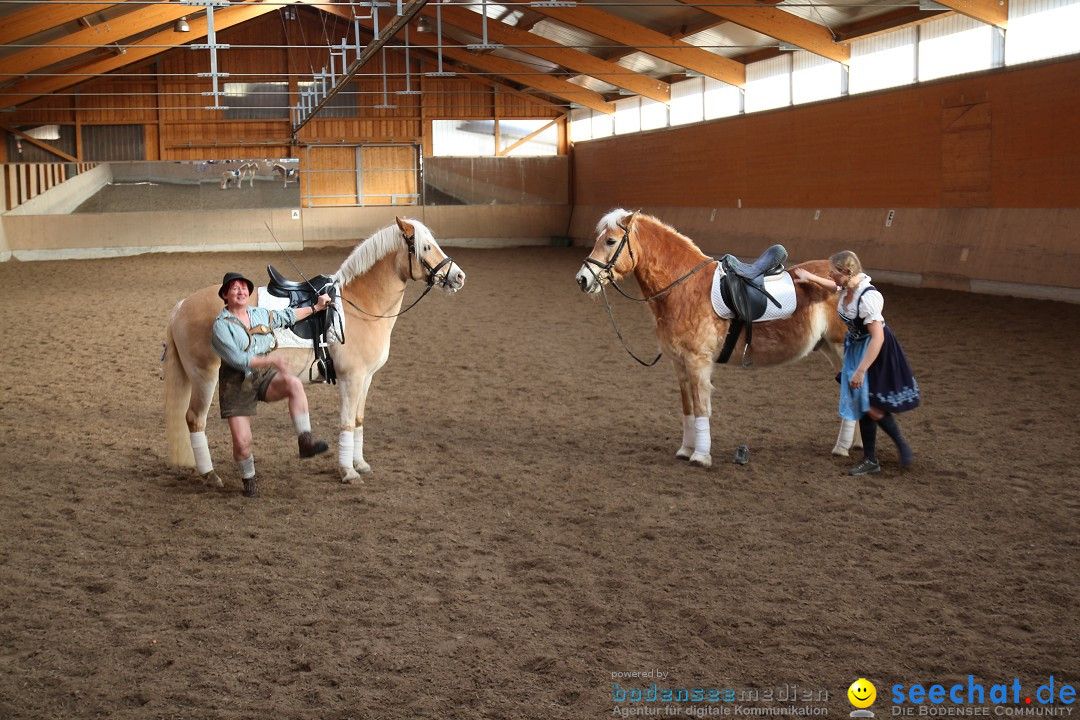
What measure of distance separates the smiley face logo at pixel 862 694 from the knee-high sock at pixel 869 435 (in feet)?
8.83

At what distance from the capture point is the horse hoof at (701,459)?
605 cm

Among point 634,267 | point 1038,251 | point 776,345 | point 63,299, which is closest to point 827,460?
point 776,345

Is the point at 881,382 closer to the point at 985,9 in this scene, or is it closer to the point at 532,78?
the point at 985,9

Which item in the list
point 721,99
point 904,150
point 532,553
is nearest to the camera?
point 532,553

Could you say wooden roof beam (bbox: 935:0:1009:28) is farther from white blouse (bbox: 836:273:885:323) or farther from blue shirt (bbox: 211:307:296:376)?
blue shirt (bbox: 211:307:296:376)

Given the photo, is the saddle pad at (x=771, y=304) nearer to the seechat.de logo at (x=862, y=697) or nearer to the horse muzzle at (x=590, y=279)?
the horse muzzle at (x=590, y=279)

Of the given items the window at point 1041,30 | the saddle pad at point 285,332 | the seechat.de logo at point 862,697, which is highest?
the window at point 1041,30

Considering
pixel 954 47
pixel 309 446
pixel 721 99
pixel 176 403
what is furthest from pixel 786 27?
pixel 309 446

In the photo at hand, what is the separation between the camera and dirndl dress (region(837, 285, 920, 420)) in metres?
5.64

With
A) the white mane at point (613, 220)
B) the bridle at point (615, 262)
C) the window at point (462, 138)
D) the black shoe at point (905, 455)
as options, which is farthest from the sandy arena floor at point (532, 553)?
the window at point (462, 138)

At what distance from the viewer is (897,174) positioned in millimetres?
15312

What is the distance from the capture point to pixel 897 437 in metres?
5.79

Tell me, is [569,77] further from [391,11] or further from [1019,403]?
[1019,403]

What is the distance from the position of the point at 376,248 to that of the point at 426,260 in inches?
14.5
